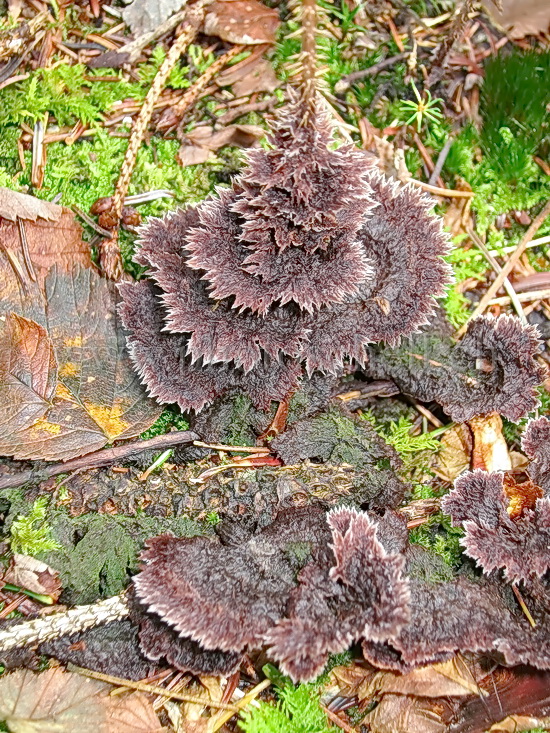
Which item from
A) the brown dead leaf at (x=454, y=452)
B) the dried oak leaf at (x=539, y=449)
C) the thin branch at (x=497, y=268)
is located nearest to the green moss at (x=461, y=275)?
the thin branch at (x=497, y=268)

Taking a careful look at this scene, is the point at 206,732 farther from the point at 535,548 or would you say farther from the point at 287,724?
the point at 535,548

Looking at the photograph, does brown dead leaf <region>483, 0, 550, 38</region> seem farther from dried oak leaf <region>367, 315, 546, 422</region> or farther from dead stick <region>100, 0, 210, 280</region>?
dried oak leaf <region>367, 315, 546, 422</region>

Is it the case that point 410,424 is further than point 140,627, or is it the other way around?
point 410,424

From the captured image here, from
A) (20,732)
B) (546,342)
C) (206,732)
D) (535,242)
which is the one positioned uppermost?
(535,242)

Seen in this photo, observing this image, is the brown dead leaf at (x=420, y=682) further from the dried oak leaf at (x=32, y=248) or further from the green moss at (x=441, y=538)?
the dried oak leaf at (x=32, y=248)

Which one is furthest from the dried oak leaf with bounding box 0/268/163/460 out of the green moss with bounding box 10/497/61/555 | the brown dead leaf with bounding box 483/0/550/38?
the brown dead leaf with bounding box 483/0/550/38

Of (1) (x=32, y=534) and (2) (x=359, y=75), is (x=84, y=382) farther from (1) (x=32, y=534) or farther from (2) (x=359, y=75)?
(2) (x=359, y=75)

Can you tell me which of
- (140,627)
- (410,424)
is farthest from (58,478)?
(410,424)
